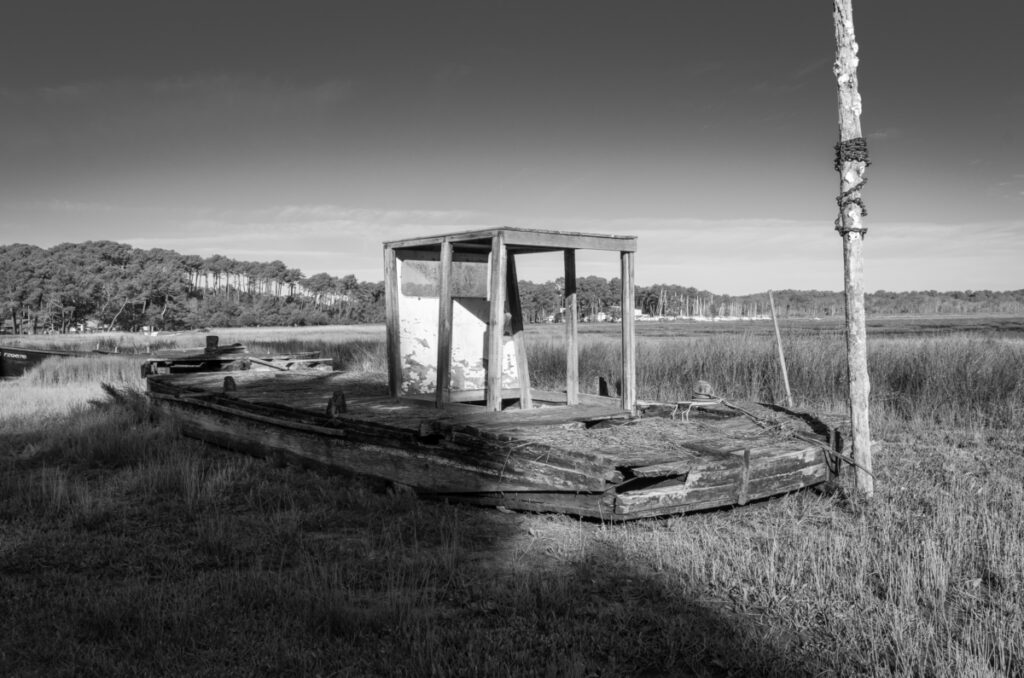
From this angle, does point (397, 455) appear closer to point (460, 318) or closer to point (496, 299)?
point (496, 299)

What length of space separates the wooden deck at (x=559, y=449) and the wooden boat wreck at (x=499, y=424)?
2 cm

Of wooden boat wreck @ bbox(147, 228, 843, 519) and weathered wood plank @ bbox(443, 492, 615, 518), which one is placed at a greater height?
wooden boat wreck @ bbox(147, 228, 843, 519)

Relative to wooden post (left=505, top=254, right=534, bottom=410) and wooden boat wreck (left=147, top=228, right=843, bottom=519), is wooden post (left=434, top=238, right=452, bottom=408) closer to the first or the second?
wooden boat wreck (left=147, top=228, right=843, bottom=519)

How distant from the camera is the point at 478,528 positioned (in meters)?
6.29

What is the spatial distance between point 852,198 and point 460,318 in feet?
15.4

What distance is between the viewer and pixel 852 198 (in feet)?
21.6

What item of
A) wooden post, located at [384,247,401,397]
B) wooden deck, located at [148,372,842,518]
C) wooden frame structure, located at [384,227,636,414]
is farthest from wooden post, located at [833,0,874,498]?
wooden post, located at [384,247,401,397]

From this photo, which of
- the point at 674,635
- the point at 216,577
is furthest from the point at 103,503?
the point at 674,635

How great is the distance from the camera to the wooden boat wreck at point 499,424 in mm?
6176

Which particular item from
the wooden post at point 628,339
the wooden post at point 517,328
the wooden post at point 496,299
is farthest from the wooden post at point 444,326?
the wooden post at point 628,339

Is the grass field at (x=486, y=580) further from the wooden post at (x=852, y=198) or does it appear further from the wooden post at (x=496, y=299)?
the wooden post at (x=496, y=299)

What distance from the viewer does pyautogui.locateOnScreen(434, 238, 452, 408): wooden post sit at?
27.1 feet

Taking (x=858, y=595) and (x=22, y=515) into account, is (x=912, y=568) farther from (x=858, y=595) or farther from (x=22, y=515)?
(x=22, y=515)

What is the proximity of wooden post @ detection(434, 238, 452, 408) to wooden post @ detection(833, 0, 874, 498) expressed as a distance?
3982 mm
